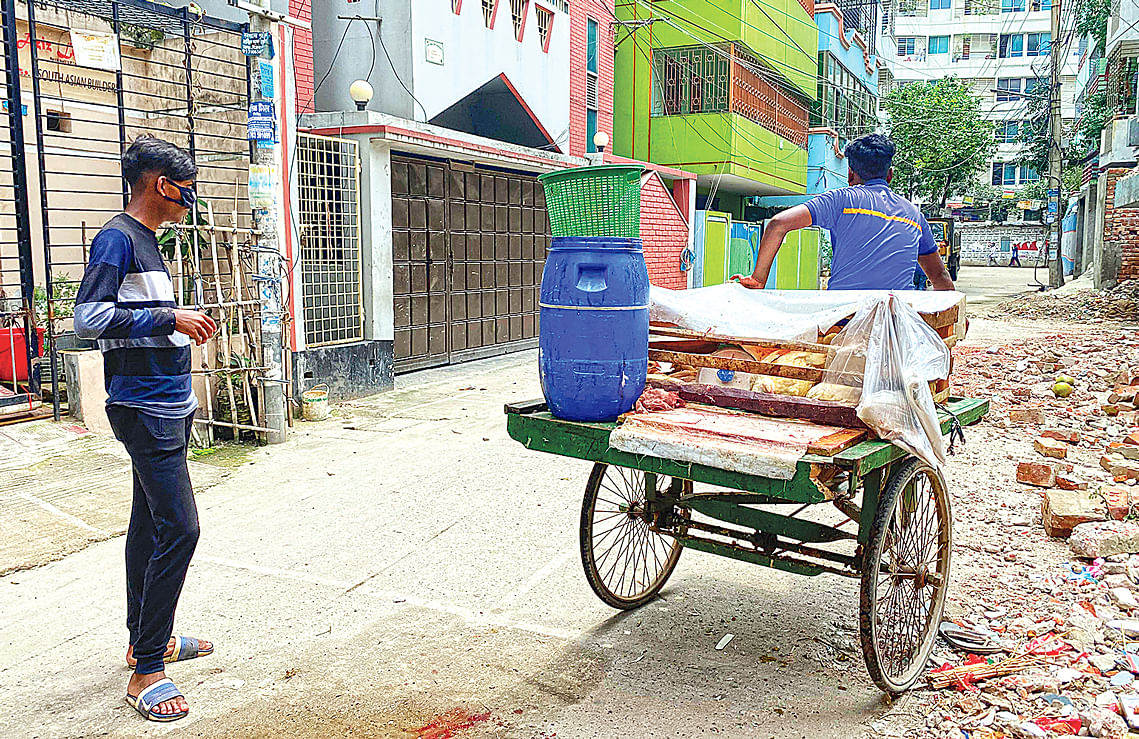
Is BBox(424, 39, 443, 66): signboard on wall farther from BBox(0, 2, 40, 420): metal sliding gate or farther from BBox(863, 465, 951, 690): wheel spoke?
BBox(863, 465, 951, 690): wheel spoke

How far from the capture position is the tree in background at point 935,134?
36.4 meters

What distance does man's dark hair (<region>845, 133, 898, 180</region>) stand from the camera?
482 centimetres

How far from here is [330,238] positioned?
9703mm

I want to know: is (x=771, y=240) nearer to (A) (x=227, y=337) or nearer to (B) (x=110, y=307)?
(B) (x=110, y=307)

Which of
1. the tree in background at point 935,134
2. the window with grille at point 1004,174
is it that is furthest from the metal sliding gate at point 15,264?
the window with grille at point 1004,174

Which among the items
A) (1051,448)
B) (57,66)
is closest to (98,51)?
(57,66)

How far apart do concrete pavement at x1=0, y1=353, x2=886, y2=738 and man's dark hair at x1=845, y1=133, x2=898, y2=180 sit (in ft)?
7.15

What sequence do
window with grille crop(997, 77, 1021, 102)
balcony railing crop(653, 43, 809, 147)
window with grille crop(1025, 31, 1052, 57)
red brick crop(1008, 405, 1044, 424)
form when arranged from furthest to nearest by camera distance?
window with grille crop(997, 77, 1021, 102), window with grille crop(1025, 31, 1052, 57), balcony railing crop(653, 43, 809, 147), red brick crop(1008, 405, 1044, 424)

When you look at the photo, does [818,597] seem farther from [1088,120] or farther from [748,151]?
[1088,120]

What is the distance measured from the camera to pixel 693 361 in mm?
3803

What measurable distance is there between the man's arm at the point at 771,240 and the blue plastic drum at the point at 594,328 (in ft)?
3.88

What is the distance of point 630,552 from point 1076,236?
38059mm

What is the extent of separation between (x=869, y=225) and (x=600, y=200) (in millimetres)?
2006

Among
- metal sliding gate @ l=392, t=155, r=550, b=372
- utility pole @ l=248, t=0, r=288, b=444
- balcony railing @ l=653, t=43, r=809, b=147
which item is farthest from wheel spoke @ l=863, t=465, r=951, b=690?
balcony railing @ l=653, t=43, r=809, b=147
